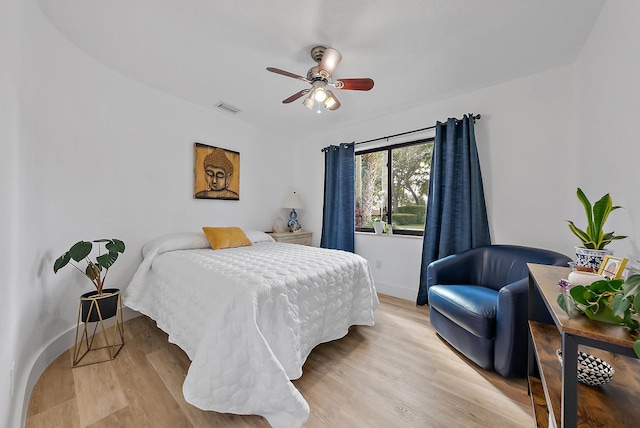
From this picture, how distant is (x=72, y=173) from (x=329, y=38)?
2.38 metres

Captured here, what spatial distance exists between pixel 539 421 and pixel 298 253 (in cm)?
184

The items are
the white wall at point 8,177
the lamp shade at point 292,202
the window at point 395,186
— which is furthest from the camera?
the lamp shade at point 292,202

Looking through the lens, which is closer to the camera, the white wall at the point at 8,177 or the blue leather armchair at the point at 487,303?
the white wall at the point at 8,177

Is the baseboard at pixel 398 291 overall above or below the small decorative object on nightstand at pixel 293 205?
below

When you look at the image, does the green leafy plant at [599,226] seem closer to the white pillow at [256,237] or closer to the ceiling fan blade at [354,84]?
the ceiling fan blade at [354,84]

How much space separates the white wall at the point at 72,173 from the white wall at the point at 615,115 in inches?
119

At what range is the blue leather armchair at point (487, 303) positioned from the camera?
5.10ft

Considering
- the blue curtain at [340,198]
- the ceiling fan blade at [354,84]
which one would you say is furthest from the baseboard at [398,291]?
the ceiling fan blade at [354,84]

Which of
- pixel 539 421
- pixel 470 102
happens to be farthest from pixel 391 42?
pixel 539 421

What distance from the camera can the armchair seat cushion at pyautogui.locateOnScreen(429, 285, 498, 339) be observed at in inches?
64.4

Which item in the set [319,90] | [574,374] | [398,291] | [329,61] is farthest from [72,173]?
[398,291]

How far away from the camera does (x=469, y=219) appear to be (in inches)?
99.1

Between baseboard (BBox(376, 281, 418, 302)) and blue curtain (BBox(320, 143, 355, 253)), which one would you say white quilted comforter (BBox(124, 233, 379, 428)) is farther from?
blue curtain (BBox(320, 143, 355, 253))

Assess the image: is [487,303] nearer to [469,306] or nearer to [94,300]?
[469,306]
